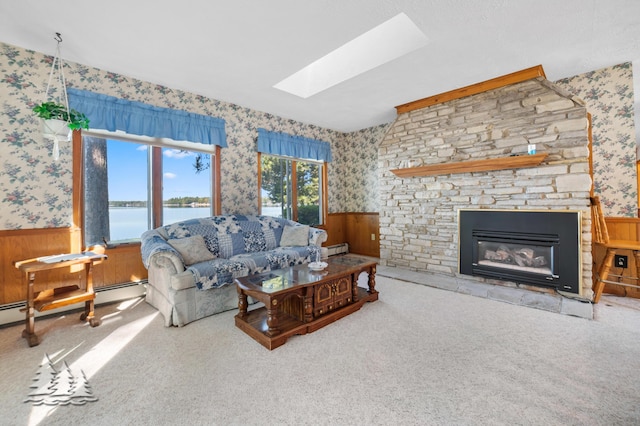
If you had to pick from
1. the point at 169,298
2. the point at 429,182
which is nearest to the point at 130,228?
the point at 169,298

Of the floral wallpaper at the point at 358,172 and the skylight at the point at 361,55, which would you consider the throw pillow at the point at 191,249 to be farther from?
the floral wallpaper at the point at 358,172

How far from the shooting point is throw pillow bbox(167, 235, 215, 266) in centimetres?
297

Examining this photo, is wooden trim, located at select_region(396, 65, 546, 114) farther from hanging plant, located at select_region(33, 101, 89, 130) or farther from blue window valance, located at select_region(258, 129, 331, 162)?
hanging plant, located at select_region(33, 101, 89, 130)

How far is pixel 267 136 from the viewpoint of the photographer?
183 inches

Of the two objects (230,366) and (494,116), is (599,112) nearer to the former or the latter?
(494,116)

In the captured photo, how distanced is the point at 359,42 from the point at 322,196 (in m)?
3.15

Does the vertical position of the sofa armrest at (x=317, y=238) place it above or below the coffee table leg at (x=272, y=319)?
above

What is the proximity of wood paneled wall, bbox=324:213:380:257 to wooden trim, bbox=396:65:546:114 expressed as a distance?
2221mm

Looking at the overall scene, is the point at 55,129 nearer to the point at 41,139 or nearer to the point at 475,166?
the point at 41,139

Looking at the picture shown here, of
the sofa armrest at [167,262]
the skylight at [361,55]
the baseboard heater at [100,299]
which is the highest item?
the skylight at [361,55]

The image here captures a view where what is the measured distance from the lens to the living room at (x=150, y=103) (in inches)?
105

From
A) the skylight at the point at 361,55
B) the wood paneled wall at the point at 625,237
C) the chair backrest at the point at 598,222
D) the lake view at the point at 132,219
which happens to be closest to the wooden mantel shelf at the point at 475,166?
the chair backrest at the point at 598,222

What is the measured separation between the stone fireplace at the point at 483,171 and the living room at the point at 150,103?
0.04 metres

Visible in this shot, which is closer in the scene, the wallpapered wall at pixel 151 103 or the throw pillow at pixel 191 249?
the wallpapered wall at pixel 151 103
